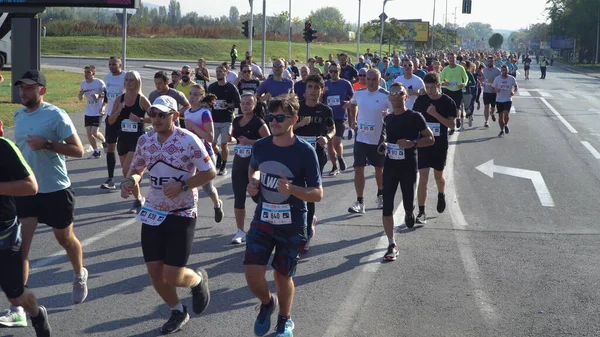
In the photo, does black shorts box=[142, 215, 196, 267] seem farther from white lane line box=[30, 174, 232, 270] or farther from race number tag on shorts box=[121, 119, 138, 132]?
race number tag on shorts box=[121, 119, 138, 132]

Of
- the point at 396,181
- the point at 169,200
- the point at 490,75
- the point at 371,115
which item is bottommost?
the point at 396,181

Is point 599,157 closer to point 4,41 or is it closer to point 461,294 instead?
point 461,294

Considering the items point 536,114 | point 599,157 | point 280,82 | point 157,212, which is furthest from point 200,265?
point 536,114

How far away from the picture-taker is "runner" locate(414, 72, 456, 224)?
9.96 m

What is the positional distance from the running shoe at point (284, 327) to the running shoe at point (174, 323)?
76cm

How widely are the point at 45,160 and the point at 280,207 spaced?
2.07m

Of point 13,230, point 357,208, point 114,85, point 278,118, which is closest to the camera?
point 13,230

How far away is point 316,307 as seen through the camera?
258 inches

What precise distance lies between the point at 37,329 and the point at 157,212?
3.90ft

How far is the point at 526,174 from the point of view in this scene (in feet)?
47.2

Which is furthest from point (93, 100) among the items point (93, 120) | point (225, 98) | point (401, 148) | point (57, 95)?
point (57, 95)

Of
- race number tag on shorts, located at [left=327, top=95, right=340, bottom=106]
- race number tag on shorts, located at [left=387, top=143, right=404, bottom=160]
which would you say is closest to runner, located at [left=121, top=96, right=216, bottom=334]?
race number tag on shorts, located at [left=387, top=143, right=404, bottom=160]

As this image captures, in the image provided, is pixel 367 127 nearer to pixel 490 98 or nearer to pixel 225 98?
pixel 225 98

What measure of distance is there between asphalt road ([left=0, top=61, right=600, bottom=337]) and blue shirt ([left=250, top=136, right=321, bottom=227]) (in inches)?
40.9
